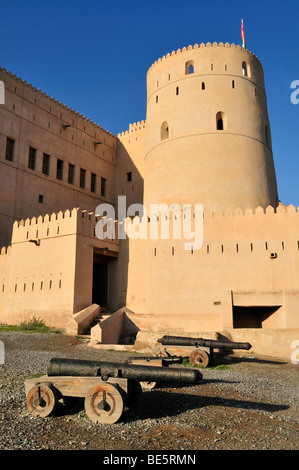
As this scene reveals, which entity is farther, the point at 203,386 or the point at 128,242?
the point at 128,242

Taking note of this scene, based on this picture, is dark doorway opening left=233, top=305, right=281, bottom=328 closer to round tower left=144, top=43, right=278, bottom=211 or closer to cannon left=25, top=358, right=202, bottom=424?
round tower left=144, top=43, right=278, bottom=211

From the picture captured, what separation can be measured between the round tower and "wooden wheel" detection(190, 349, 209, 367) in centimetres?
1004

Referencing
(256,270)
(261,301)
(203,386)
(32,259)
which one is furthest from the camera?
(32,259)

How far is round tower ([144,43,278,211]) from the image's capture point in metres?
18.6

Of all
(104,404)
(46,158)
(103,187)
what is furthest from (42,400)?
(103,187)

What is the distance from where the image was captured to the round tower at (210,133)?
61.0 feet

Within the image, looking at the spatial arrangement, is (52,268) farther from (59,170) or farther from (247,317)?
(59,170)

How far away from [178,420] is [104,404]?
0.96 metres

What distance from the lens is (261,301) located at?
13.1 m

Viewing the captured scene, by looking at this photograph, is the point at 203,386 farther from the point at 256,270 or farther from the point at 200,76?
the point at 200,76

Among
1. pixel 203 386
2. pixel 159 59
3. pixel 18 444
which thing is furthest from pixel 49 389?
pixel 159 59

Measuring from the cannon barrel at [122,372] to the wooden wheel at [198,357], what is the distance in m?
4.27

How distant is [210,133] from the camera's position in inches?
751

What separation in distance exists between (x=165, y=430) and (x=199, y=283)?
10.0 metres
